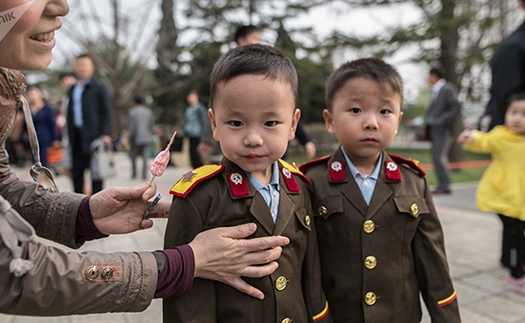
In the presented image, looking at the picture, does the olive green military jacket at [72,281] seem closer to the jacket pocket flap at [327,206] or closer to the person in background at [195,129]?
the jacket pocket flap at [327,206]

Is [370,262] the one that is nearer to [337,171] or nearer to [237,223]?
[337,171]

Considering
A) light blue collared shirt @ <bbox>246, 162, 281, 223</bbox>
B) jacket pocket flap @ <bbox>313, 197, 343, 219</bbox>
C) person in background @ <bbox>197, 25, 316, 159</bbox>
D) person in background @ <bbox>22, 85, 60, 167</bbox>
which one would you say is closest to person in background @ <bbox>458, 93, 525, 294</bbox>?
person in background @ <bbox>197, 25, 316, 159</bbox>

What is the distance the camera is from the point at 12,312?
1.02 metres

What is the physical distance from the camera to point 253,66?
131 cm

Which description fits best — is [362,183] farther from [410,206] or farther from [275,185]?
[275,185]

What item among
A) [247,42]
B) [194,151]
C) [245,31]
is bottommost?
[194,151]

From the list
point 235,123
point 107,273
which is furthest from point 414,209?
point 107,273

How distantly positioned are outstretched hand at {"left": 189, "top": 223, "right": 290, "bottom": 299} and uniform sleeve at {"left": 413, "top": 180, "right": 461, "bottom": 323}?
666 millimetres

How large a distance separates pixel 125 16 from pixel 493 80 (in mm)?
13003

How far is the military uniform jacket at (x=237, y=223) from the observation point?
130 centimetres

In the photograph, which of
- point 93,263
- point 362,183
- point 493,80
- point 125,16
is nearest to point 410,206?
point 362,183

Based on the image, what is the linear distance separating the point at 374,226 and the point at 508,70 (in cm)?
245

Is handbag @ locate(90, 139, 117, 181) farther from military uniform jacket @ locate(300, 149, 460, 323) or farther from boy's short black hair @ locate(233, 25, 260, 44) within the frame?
military uniform jacket @ locate(300, 149, 460, 323)

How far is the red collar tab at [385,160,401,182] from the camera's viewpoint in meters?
1.69
